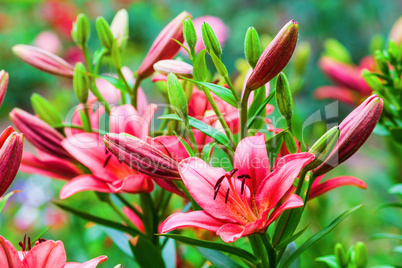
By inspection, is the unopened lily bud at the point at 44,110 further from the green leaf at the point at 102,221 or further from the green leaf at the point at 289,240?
the green leaf at the point at 289,240

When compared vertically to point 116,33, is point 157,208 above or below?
below

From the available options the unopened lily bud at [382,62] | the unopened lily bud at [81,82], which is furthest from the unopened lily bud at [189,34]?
the unopened lily bud at [382,62]

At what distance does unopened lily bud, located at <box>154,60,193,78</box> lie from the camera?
415mm

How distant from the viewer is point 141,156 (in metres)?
0.37

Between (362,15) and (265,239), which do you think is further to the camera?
(362,15)

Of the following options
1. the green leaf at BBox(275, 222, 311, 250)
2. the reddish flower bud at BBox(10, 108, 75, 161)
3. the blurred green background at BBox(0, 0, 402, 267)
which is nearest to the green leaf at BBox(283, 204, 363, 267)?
the green leaf at BBox(275, 222, 311, 250)

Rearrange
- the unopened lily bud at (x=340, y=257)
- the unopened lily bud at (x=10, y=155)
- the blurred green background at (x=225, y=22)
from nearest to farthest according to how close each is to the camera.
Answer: the unopened lily bud at (x=10, y=155)
the unopened lily bud at (x=340, y=257)
the blurred green background at (x=225, y=22)

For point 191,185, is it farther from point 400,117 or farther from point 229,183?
point 400,117

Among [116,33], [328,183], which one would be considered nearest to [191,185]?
[328,183]

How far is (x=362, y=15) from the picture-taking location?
2279 mm

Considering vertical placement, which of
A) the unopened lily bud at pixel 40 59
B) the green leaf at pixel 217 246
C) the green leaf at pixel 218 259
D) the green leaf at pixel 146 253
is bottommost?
the green leaf at pixel 146 253

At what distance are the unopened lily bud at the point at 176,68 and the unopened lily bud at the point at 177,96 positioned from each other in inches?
1.1

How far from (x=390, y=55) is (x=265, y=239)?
27cm

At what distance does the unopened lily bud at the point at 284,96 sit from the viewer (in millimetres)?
386
